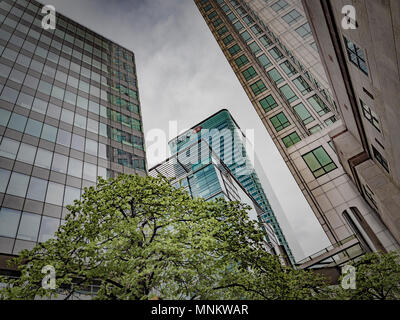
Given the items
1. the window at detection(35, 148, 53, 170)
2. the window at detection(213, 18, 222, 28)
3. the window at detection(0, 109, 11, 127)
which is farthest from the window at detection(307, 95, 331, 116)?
the window at detection(0, 109, 11, 127)

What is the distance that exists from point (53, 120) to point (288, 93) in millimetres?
31923

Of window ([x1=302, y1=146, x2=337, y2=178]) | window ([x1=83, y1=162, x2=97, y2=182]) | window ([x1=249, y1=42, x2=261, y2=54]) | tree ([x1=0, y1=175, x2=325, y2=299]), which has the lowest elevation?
tree ([x1=0, y1=175, x2=325, y2=299])

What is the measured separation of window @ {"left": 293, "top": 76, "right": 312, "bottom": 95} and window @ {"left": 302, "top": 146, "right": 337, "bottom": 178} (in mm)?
9669

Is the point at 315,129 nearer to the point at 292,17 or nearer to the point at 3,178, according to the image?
the point at 292,17

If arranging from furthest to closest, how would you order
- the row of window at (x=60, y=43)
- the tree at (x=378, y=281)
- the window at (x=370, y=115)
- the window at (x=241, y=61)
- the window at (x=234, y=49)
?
the window at (x=234, y=49) → the window at (x=241, y=61) → the row of window at (x=60, y=43) → the window at (x=370, y=115) → the tree at (x=378, y=281)

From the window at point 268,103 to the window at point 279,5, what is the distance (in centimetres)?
1481

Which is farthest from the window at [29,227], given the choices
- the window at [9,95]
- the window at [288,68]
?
the window at [288,68]

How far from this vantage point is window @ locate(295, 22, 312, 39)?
35219 mm

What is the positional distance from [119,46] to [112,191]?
2085 inches

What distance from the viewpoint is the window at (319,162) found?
94.5 ft

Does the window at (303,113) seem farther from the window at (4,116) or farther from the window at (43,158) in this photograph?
the window at (4,116)

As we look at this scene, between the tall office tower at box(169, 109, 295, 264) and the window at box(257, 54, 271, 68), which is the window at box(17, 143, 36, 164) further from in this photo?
the tall office tower at box(169, 109, 295, 264)

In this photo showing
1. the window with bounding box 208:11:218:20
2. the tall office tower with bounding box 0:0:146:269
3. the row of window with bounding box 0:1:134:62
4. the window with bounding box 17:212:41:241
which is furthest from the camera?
the window with bounding box 208:11:218:20

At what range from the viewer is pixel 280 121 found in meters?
34.6
